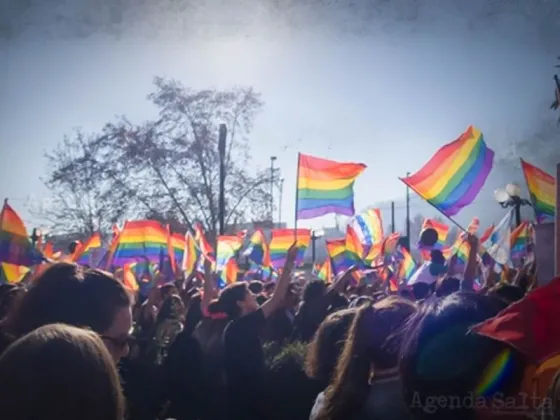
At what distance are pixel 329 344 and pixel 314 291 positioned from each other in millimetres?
3090

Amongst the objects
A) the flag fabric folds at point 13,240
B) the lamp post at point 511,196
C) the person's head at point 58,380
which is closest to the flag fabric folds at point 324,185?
the flag fabric folds at point 13,240

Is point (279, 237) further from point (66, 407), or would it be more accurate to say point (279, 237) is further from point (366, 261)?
point (66, 407)

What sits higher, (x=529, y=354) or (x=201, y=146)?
(x=201, y=146)

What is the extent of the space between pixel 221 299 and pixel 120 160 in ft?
70.0

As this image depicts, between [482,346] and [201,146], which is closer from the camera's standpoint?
[482,346]

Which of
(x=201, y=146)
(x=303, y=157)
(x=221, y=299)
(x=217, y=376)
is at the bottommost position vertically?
(x=217, y=376)

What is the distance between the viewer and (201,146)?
25484 mm

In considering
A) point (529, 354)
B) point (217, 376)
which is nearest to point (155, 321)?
point (217, 376)

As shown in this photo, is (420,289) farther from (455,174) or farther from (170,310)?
(170,310)

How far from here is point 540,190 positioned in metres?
9.72

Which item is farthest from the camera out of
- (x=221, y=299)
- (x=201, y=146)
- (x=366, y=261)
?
(x=201, y=146)

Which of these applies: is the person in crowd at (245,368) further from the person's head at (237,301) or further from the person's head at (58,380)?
the person's head at (58,380)

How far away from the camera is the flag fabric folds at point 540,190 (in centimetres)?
960

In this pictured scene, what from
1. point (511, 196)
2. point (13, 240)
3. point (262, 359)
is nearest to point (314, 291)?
point (262, 359)
